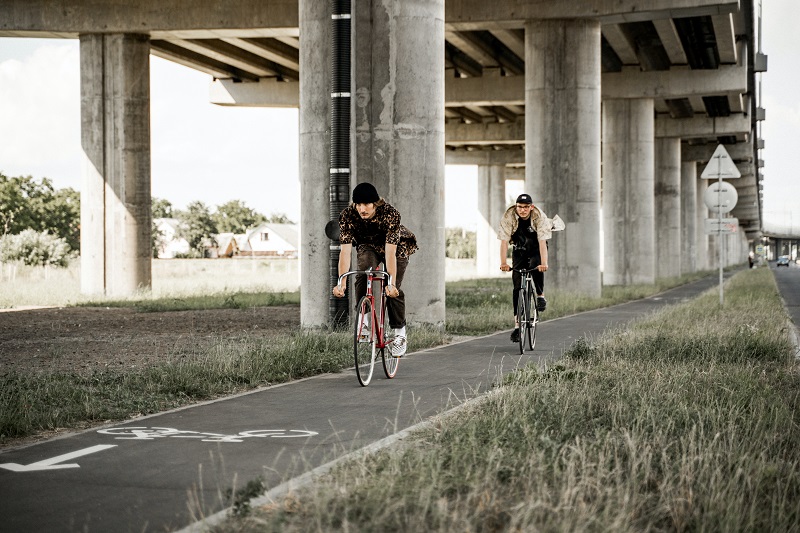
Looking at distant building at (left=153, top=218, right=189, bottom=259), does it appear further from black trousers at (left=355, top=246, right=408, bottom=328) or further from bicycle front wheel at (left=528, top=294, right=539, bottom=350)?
black trousers at (left=355, top=246, right=408, bottom=328)

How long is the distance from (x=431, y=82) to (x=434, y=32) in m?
0.82

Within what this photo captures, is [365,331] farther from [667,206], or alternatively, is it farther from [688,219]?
[688,219]

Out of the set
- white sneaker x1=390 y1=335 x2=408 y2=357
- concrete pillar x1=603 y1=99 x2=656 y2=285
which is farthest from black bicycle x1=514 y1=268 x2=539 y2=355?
concrete pillar x1=603 y1=99 x2=656 y2=285

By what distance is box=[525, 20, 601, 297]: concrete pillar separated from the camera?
30.3 m

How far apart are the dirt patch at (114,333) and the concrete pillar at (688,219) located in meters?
53.4

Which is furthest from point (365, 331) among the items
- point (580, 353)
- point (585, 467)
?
point (585, 467)

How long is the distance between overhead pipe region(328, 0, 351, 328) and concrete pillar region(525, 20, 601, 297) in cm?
1567

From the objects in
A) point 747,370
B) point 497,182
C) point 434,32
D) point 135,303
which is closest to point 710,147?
point 497,182

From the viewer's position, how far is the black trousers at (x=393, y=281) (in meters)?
10.00

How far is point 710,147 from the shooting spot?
234ft

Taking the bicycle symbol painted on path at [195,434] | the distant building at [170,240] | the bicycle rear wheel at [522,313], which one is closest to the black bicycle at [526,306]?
the bicycle rear wheel at [522,313]

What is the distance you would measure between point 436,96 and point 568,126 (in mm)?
14805

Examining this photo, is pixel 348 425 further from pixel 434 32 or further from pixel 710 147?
pixel 710 147

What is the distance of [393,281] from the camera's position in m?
9.88
